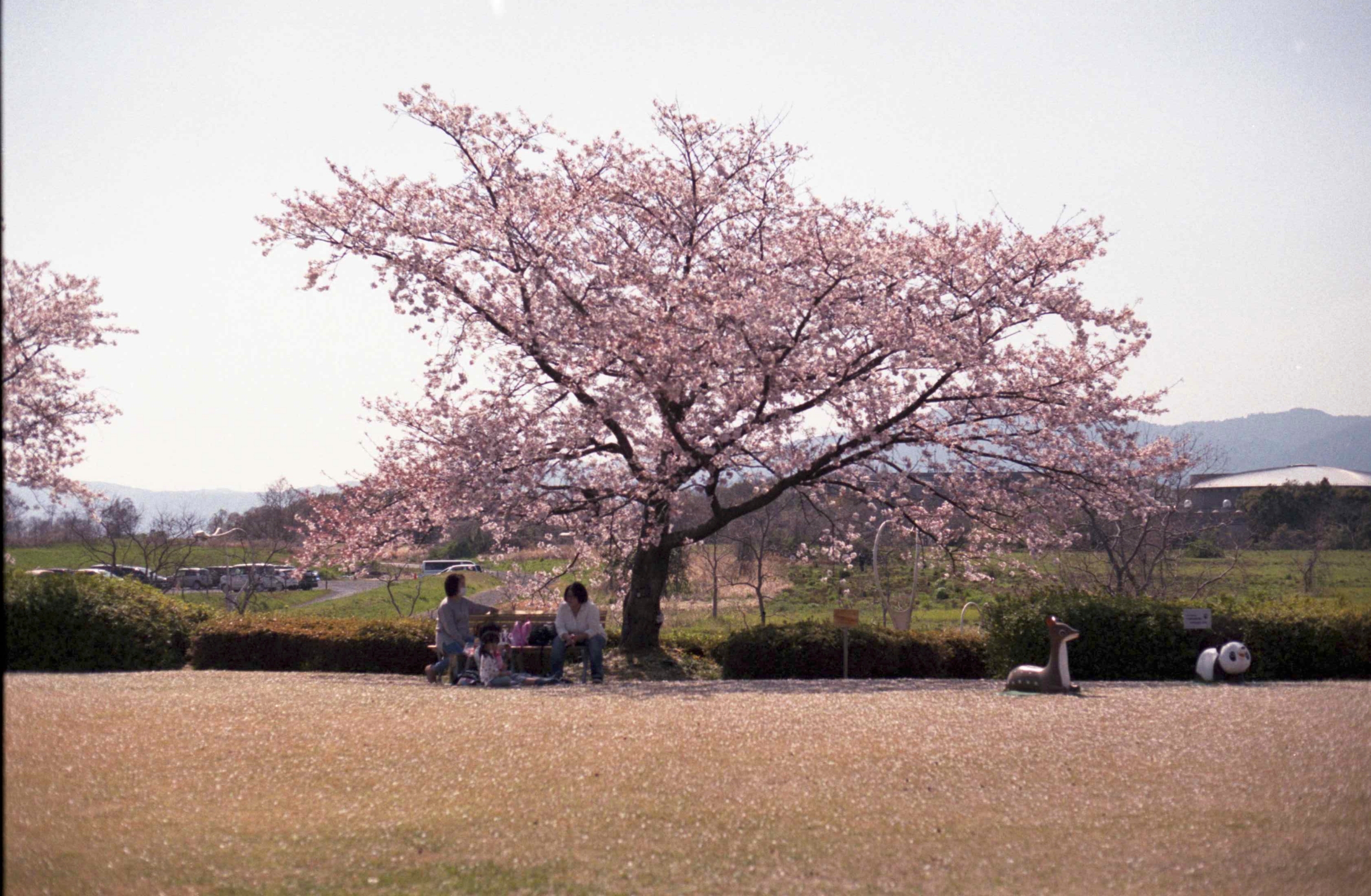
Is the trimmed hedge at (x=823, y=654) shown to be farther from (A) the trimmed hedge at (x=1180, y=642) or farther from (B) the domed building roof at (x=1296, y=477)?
(B) the domed building roof at (x=1296, y=477)

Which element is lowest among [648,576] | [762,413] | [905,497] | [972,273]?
[648,576]

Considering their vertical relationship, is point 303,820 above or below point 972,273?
below

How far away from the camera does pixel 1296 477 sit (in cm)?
7788

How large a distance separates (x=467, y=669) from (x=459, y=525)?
4910 millimetres

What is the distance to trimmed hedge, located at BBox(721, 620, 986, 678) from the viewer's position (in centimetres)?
1554

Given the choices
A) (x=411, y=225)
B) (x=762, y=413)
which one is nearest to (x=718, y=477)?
(x=762, y=413)

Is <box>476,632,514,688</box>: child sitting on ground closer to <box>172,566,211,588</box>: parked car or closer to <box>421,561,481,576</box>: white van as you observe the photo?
<box>172,566,211,588</box>: parked car

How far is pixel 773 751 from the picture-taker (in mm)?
7969

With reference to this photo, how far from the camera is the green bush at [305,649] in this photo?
53.5ft

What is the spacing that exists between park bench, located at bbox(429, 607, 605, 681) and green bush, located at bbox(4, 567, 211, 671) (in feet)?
13.0

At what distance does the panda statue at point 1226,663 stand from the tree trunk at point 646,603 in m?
7.61

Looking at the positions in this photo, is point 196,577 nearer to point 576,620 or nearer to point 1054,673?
point 576,620

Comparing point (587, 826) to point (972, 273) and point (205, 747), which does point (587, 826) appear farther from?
point (972, 273)

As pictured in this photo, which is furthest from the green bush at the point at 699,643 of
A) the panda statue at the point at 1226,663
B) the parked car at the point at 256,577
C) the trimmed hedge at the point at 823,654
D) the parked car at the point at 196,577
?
the parked car at the point at 196,577
